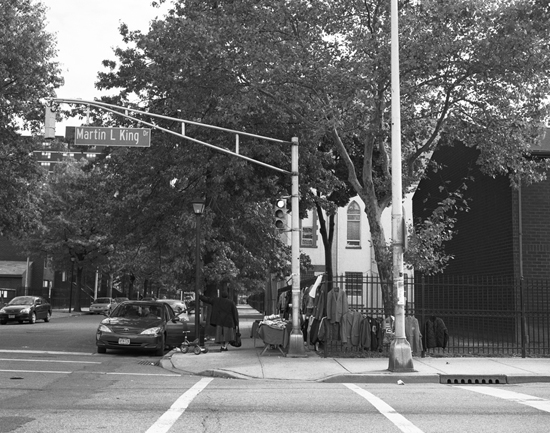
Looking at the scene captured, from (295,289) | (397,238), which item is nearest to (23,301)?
(295,289)

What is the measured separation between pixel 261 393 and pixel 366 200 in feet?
30.5

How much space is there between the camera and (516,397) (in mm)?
10492

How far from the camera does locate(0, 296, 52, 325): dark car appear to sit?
35.4m

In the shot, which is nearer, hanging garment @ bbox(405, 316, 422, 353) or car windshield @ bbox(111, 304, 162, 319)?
hanging garment @ bbox(405, 316, 422, 353)

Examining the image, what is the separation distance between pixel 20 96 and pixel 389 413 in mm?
24435

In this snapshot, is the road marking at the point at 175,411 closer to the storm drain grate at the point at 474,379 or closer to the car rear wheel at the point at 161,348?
the storm drain grate at the point at 474,379

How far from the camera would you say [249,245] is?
25.9 meters

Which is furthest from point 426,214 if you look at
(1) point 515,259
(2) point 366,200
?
(2) point 366,200

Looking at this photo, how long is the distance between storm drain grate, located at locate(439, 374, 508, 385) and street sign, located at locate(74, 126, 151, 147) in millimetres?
8994

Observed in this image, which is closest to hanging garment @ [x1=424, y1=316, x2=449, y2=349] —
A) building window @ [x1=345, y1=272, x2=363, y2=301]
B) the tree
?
building window @ [x1=345, y1=272, x2=363, y2=301]

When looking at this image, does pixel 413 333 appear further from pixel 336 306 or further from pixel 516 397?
pixel 516 397

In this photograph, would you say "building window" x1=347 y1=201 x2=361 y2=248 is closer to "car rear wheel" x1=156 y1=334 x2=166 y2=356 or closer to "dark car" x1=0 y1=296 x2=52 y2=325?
"dark car" x1=0 y1=296 x2=52 y2=325

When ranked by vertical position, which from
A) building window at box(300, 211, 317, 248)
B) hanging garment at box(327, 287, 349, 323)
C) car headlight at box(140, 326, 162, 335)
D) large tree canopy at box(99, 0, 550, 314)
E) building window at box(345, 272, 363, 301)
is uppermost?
large tree canopy at box(99, 0, 550, 314)

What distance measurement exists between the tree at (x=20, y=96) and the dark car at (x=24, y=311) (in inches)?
303
